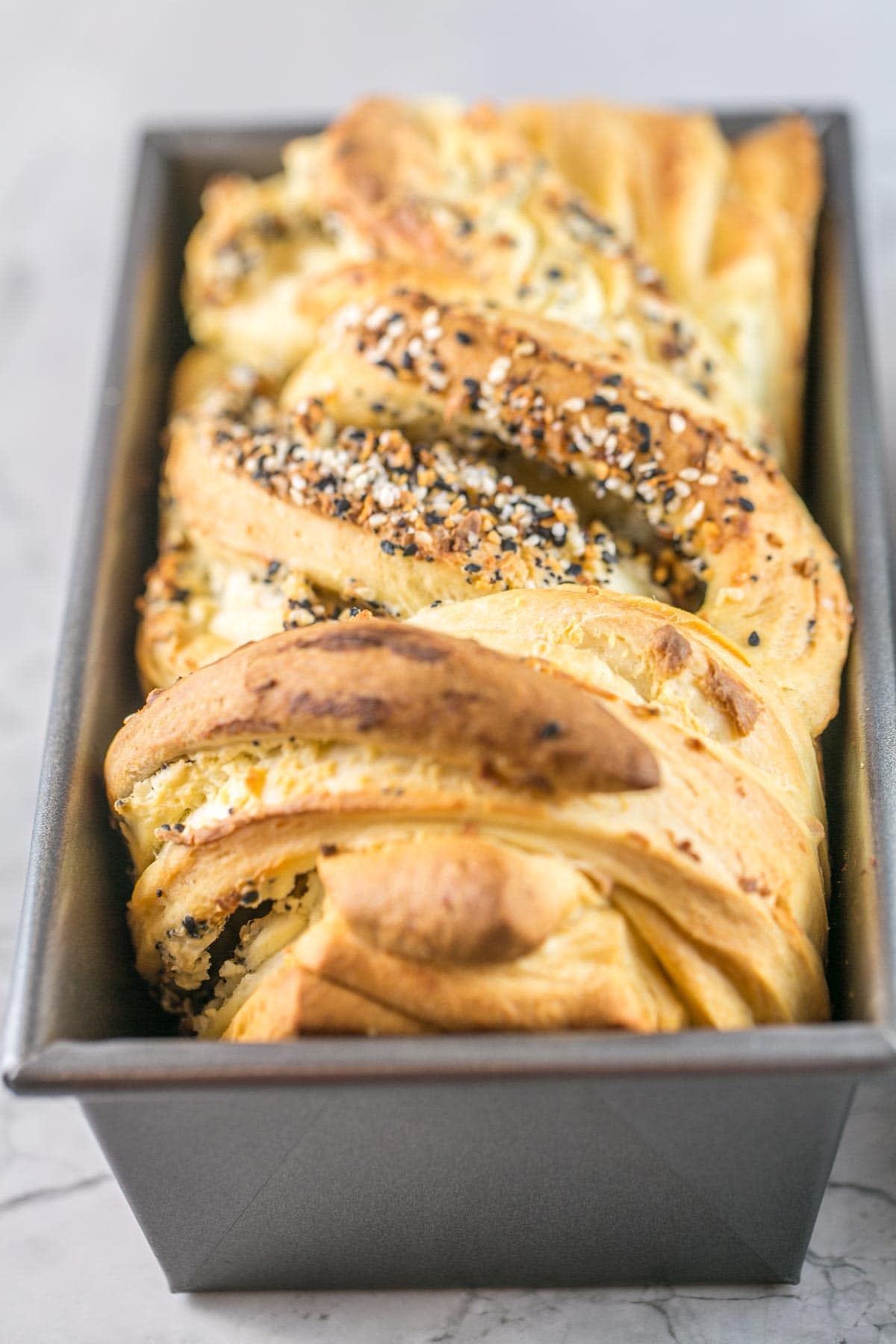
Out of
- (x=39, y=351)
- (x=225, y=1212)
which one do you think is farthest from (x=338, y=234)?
(x=225, y=1212)

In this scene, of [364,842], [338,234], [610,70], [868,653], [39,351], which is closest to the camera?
[364,842]

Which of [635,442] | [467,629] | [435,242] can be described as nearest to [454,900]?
[467,629]

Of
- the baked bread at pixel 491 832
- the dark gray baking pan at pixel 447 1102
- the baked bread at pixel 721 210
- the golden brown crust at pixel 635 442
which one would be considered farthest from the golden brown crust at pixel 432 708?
the baked bread at pixel 721 210

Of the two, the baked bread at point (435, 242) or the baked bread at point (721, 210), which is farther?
the baked bread at point (721, 210)

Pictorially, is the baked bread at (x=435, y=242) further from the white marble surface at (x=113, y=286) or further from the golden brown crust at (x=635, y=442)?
the white marble surface at (x=113, y=286)

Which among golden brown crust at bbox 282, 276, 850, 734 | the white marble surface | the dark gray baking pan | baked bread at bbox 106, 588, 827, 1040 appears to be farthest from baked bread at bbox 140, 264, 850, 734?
the white marble surface

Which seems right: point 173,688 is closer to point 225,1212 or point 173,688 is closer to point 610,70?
point 225,1212
